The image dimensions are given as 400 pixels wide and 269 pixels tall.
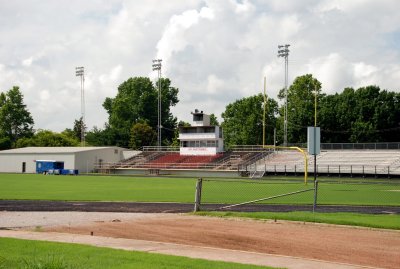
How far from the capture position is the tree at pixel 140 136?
113438 millimetres

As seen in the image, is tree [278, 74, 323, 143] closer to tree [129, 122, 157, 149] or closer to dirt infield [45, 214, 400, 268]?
tree [129, 122, 157, 149]

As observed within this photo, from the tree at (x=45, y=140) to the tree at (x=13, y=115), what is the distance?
3.20m

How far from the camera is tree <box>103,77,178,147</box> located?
419ft

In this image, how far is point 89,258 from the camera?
996 centimetres

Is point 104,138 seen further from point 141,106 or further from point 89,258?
point 89,258

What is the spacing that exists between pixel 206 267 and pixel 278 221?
8.38 metres

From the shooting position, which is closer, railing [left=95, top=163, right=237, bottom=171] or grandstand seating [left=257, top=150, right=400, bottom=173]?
grandstand seating [left=257, top=150, right=400, bottom=173]

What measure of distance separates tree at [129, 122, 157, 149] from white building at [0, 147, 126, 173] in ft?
74.9

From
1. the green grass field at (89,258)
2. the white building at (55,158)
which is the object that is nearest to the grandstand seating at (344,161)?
the white building at (55,158)

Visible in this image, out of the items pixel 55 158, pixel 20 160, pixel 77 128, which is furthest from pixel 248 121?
pixel 77 128

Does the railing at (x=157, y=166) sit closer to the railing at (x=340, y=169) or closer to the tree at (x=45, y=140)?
the railing at (x=340, y=169)

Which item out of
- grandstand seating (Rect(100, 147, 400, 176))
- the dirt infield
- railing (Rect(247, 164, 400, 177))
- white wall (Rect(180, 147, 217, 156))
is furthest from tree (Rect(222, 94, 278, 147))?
the dirt infield

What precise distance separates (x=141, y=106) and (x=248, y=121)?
33229 millimetres

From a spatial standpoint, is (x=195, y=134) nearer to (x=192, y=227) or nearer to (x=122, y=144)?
(x=122, y=144)
